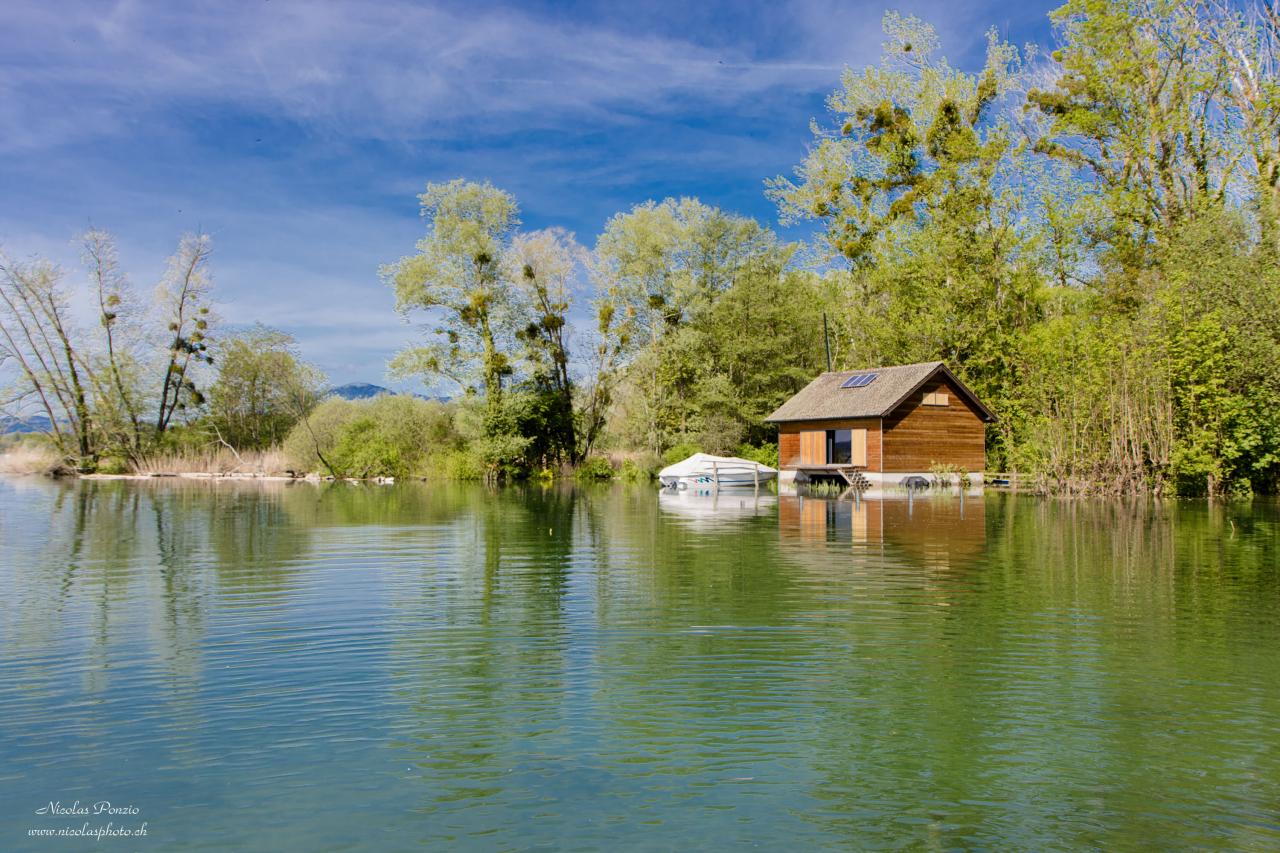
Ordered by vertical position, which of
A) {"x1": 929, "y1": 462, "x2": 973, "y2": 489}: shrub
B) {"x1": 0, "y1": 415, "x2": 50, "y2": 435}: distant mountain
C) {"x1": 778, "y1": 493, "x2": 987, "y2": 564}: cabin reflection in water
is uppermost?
{"x1": 0, "y1": 415, "x2": 50, "y2": 435}: distant mountain

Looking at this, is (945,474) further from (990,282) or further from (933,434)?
(990,282)

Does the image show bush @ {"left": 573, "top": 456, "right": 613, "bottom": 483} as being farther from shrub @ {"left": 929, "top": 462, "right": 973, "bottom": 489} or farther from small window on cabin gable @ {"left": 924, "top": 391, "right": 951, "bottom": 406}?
small window on cabin gable @ {"left": 924, "top": 391, "right": 951, "bottom": 406}

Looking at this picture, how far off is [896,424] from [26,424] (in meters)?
50.0

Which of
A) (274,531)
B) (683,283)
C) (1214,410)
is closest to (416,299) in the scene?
(683,283)

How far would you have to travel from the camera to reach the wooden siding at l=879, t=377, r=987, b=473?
3675 cm

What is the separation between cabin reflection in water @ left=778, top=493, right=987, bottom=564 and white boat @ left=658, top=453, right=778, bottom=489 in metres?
6.47

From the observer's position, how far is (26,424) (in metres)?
53.2

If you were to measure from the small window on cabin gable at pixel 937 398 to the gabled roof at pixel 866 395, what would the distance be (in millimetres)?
633

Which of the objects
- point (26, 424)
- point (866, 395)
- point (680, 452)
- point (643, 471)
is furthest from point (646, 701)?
point (26, 424)

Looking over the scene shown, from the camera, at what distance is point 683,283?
167ft

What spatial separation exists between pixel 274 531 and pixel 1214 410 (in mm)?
30108

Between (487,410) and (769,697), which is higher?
(487,410)

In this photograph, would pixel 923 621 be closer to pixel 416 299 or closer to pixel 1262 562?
pixel 1262 562

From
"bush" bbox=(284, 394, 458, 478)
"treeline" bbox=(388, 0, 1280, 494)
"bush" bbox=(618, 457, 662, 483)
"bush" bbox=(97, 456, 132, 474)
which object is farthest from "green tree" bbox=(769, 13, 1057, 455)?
"bush" bbox=(97, 456, 132, 474)
